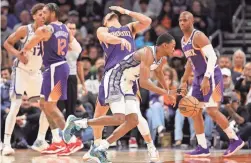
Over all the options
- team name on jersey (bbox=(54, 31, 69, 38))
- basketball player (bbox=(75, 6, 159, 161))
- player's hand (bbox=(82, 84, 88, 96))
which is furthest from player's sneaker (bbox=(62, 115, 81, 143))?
player's hand (bbox=(82, 84, 88, 96))

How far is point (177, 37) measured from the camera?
16141 mm

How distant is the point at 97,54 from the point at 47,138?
3.01m

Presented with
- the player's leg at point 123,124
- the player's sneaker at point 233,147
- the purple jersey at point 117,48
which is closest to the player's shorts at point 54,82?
the purple jersey at point 117,48

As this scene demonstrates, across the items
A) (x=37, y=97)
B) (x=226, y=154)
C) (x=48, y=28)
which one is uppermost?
(x=48, y=28)

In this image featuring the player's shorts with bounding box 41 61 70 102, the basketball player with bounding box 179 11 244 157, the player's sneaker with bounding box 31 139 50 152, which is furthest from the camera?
the player's sneaker with bounding box 31 139 50 152

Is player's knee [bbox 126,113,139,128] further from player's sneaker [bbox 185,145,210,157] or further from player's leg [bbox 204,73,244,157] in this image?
player's sneaker [bbox 185,145,210,157]

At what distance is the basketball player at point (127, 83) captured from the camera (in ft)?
30.0

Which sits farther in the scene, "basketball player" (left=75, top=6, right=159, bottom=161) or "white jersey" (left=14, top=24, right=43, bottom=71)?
"white jersey" (left=14, top=24, right=43, bottom=71)

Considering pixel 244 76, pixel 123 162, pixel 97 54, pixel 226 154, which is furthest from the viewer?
pixel 97 54

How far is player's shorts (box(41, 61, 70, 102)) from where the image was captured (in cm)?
1098

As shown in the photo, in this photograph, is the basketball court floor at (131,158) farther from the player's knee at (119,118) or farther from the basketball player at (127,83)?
the player's knee at (119,118)

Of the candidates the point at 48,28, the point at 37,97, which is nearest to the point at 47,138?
the point at 37,97

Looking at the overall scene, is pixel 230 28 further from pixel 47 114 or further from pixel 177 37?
pixel 47 114

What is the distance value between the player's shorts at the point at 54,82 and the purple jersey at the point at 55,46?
0.09 metres
